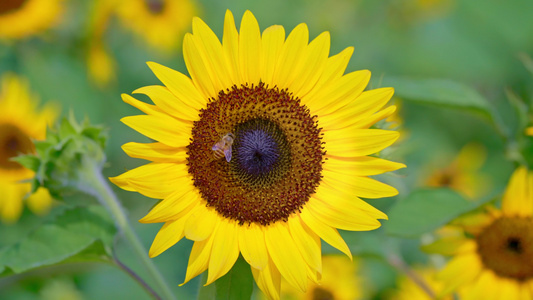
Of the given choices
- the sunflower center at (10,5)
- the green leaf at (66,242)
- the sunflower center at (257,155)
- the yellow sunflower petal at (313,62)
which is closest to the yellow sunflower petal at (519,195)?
the sunflower center at (257,155)

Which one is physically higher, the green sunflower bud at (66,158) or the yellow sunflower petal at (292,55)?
the yellow sunflower petal at (292,55)

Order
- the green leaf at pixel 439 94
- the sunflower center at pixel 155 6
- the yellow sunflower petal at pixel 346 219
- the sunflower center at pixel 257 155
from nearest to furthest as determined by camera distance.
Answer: the yellow sunflower petal at pixel 346 219 → the sunflower center at pixel 257 155 → the green leaf at pixel 439 94 → the sunflower center at pixel 155 6

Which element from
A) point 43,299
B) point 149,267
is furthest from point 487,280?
point 43,299

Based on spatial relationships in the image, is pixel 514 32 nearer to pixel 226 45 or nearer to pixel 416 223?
pixel 416 223

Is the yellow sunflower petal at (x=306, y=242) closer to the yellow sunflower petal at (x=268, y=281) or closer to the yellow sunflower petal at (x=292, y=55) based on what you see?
the yellow sunflower petal at (x=268, y=281)

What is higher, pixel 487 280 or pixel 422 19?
pixel 422 19
